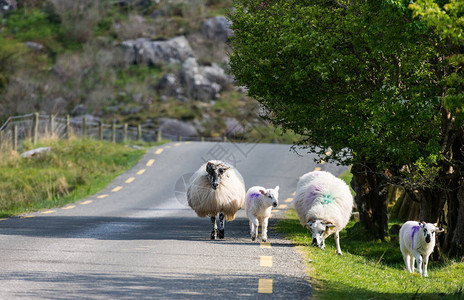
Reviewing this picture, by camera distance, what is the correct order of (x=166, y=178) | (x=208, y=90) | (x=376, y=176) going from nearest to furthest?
(x=376, y=176)
(x=166, y=178)
(x=208, y=90)

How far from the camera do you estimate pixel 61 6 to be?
8656 centimetres

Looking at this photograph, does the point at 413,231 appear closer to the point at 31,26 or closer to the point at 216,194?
the point at 216,194

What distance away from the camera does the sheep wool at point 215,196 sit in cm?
1452

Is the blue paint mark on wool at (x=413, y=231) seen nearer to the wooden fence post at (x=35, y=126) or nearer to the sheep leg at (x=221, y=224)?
the sheep leg at (x=221, y=224)

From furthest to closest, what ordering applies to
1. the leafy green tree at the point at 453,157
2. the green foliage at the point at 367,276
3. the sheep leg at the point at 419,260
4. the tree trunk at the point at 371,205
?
1. the tree trunk at the point at 371,205
2. the sheep leg at the point at 419,260
3. the leafy green tree at the point at 453,157
4. the green foliage at the point at 367,276

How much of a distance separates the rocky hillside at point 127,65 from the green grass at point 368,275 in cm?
3260

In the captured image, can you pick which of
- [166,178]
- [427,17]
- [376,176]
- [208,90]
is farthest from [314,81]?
[208,90]

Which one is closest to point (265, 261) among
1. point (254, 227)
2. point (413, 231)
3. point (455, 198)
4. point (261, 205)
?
point (261, 205)

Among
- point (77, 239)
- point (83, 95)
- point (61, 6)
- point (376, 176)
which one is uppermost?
point (61, 6)

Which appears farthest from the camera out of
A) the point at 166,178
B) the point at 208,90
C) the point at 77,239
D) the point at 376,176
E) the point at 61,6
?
the point at 61,6

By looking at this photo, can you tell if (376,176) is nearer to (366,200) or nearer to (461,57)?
(366,200)

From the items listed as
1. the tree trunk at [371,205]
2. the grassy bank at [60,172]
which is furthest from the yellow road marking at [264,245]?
the grassy bank at [60,172]

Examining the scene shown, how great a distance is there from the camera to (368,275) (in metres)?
11.0

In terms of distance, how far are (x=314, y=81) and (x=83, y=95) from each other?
174 ft
